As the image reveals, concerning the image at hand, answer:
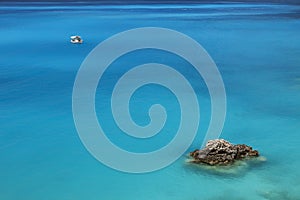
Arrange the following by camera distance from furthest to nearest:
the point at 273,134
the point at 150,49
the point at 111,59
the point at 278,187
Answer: the point at 150,49 < the point at 111,59 < the point at 273,134 < the point at 278,187

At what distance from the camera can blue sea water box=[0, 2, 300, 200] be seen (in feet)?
37.4

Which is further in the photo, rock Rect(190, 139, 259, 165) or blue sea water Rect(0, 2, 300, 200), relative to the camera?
rock Rect(190, 139, 259, 165)

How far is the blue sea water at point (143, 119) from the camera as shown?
11391mm

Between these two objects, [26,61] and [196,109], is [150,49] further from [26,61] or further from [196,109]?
[196,109]

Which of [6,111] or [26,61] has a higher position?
[26,61]

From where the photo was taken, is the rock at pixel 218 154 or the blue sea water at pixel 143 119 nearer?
the blue sea water at pixel 143 119

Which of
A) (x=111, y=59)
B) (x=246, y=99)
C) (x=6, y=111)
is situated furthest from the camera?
(x=111, y=59)

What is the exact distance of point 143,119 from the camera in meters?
15.9

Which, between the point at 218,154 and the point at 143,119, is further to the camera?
the point at 143,119

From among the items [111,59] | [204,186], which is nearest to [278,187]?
[204,186]

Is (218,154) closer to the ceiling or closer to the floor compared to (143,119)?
closer to the floor

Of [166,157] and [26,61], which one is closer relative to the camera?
[166,157]

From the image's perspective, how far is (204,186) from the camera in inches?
444

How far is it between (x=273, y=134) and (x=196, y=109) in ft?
11.0
